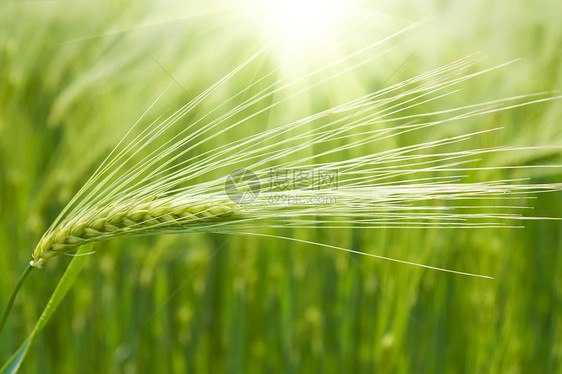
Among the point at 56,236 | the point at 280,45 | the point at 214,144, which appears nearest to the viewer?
the point at 56,236

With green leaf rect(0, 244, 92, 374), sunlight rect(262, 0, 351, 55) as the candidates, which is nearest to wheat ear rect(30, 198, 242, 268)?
green leaf rect(0, 244, 92, 374)

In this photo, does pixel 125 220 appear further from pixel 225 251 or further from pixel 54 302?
pixel 225 251

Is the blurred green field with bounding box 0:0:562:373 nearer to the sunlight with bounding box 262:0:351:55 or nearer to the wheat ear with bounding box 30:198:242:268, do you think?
the sunlight with bounding box 262:0:351:55

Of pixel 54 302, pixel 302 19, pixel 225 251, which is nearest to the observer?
pixel 54 302

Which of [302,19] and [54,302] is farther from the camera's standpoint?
[302,19]

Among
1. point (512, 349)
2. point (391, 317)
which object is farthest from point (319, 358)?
point (512, 349)

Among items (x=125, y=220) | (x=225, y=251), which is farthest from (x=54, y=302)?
(x=225, y=251)

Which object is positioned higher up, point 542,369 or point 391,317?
point 391,317

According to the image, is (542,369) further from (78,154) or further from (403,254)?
(78,154)
